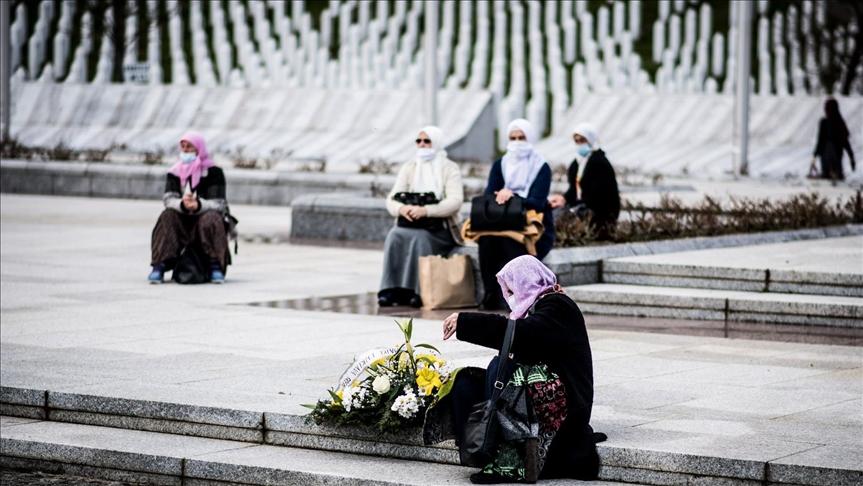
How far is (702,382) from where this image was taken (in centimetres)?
886

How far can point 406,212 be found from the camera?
1250 centimetres

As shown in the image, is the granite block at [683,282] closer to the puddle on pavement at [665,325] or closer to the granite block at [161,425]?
the puddle on pavement at [665,325]

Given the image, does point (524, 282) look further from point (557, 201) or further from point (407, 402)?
point (557, 201)

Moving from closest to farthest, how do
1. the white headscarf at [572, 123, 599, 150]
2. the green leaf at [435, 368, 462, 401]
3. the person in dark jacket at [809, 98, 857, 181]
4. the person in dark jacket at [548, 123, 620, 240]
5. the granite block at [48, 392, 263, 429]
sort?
1. the green leaf at [435, 368, 462, 401]
2. the granite block at [48, 392, 263, 429]
3. the person in dark jacket at [548, 123, 620, 240]
4. the white headscarf at [572, 123, 599, 150]
5. the person in dark jacket at [809, 98, 857, 181]

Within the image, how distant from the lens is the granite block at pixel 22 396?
334 inches

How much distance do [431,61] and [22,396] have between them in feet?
44.6

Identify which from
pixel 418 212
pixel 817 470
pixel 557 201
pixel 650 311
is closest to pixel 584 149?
pixel 557 201

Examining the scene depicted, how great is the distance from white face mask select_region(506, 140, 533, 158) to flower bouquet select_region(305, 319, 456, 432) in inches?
190

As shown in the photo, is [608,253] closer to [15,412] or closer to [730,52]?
[15,412]

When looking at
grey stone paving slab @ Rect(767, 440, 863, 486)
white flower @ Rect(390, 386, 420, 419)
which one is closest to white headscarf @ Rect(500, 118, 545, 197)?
white flower @ Rect(390, 386, 420, 419)

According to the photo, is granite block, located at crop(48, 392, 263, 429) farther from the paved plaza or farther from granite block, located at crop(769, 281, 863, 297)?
granite block, located at crop(769, 281, 863, 297)

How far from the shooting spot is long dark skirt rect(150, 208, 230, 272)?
13453mm

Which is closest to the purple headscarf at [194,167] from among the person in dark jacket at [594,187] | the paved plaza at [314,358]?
the paved plaza at [314,358]

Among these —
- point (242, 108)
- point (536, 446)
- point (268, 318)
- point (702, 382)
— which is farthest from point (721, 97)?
point (536, 446)
